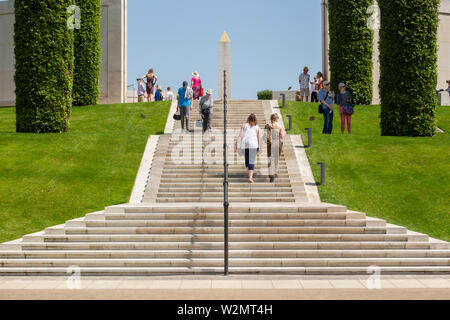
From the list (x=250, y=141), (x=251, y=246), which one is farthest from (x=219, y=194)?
(x=251, y=246)

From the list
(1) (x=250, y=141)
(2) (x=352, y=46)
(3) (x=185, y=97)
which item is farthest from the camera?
(2) (x=352, y=46)

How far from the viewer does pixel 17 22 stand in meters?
20.8

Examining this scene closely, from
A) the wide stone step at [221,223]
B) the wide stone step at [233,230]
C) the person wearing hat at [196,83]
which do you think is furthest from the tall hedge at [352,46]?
the wide stone step at [233,230]

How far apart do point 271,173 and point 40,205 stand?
21.1 feet

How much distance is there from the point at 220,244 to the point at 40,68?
1350cm

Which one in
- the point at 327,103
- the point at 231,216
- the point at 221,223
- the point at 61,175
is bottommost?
the point at 221,223

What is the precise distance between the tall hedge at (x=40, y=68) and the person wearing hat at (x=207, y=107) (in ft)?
19.5

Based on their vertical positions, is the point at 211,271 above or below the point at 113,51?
below

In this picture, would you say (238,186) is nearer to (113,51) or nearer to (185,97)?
(185,97)

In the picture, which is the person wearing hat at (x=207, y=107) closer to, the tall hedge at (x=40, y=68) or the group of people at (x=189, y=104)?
the group of people at (x=189, y=104)

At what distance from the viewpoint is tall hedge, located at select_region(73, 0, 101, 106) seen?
27.8 m

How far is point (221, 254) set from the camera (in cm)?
1020

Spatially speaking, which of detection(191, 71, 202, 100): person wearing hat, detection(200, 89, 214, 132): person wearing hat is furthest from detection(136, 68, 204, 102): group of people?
detection(200, 89, 214, 132): person wearing hat
